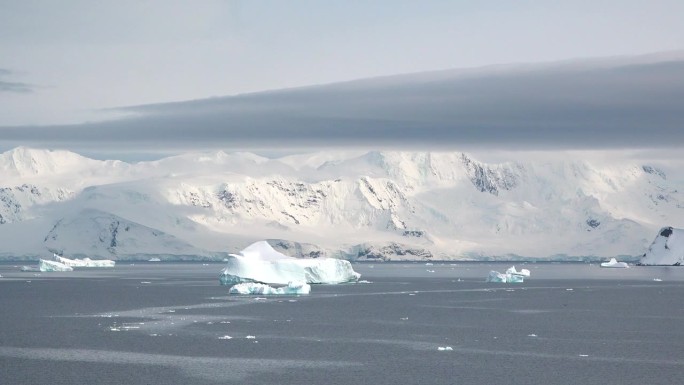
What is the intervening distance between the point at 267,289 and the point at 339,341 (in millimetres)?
37445

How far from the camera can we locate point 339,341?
178 ft

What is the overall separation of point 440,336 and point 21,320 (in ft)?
89.9

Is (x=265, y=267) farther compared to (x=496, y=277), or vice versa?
(x=496, y=277)

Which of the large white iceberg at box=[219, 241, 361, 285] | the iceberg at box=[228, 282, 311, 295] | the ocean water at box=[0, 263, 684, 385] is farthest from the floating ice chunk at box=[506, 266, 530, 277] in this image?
the ocean water at box=[0, 263, 684, 385]

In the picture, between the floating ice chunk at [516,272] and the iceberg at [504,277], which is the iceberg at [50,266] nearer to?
the floating ice chunk at [516,272]

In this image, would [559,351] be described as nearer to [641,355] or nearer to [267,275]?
[641,355]

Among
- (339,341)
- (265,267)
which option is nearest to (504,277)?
(265,267)

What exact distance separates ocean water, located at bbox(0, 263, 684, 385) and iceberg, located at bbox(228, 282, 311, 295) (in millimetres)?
1879

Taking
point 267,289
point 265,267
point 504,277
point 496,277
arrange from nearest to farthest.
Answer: point 267,289 → point 265,267 → point 504,277 → point 496,277

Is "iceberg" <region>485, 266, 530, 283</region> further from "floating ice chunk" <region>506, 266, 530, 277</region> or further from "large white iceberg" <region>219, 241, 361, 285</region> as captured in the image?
"large white iceberg" <region>219, 241, 361, 285</region>

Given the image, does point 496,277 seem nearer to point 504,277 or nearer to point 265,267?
point 504,277

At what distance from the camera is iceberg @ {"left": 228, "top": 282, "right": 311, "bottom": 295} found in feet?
302

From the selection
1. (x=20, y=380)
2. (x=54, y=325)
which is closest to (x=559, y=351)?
(x=20, y=380)

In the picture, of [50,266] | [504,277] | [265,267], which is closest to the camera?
[265,267]
